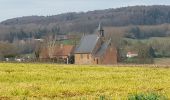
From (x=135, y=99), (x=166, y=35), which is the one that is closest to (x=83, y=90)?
(x=135, y=99)

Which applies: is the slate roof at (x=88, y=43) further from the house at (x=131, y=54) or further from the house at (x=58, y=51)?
the house at (x=131, y=54)

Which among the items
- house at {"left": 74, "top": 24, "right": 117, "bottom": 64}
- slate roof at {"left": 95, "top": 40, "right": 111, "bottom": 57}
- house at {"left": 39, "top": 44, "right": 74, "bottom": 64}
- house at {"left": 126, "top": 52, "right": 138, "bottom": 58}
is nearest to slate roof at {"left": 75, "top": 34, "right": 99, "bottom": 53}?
house at {"left": 74, "top": 24, "right": 117, "bottom": 64}

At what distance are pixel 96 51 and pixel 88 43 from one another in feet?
10.4

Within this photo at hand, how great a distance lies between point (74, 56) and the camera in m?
121

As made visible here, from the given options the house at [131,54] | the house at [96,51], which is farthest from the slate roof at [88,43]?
the house at [131,54]

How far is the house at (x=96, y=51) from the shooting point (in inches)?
4464

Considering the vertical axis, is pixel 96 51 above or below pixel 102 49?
below

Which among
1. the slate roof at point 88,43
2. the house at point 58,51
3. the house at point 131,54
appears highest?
the slate roof at point 88,43

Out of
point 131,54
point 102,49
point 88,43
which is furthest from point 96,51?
point 131,54

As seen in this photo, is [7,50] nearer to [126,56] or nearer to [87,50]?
[87,50]

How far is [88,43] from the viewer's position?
117 metres

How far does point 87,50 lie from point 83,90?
9672 cm

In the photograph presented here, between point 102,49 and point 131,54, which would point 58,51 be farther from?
point 131,54

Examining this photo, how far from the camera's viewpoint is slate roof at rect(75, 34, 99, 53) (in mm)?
115438
